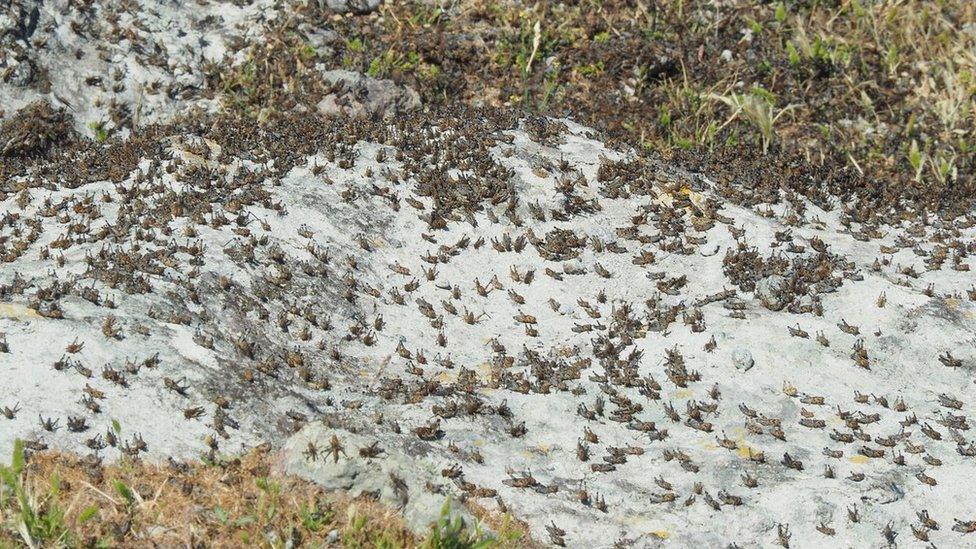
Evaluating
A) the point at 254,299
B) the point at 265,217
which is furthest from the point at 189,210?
the point at 254,299

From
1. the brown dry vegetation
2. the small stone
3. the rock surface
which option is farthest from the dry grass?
the brown dry vegetation

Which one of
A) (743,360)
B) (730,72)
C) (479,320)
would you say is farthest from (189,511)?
(730,72)

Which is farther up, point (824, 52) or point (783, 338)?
point (824, 52)

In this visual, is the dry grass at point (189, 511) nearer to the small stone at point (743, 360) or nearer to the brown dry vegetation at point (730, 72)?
the small stone at point (743, 360)

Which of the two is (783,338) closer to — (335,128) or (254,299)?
(254,299)

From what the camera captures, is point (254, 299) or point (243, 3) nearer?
point (254, 299)

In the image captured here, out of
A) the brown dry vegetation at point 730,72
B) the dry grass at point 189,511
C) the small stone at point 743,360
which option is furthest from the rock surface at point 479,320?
the brown dry vegetation at point 730,72

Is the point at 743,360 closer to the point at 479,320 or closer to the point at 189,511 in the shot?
the point at 479,320
